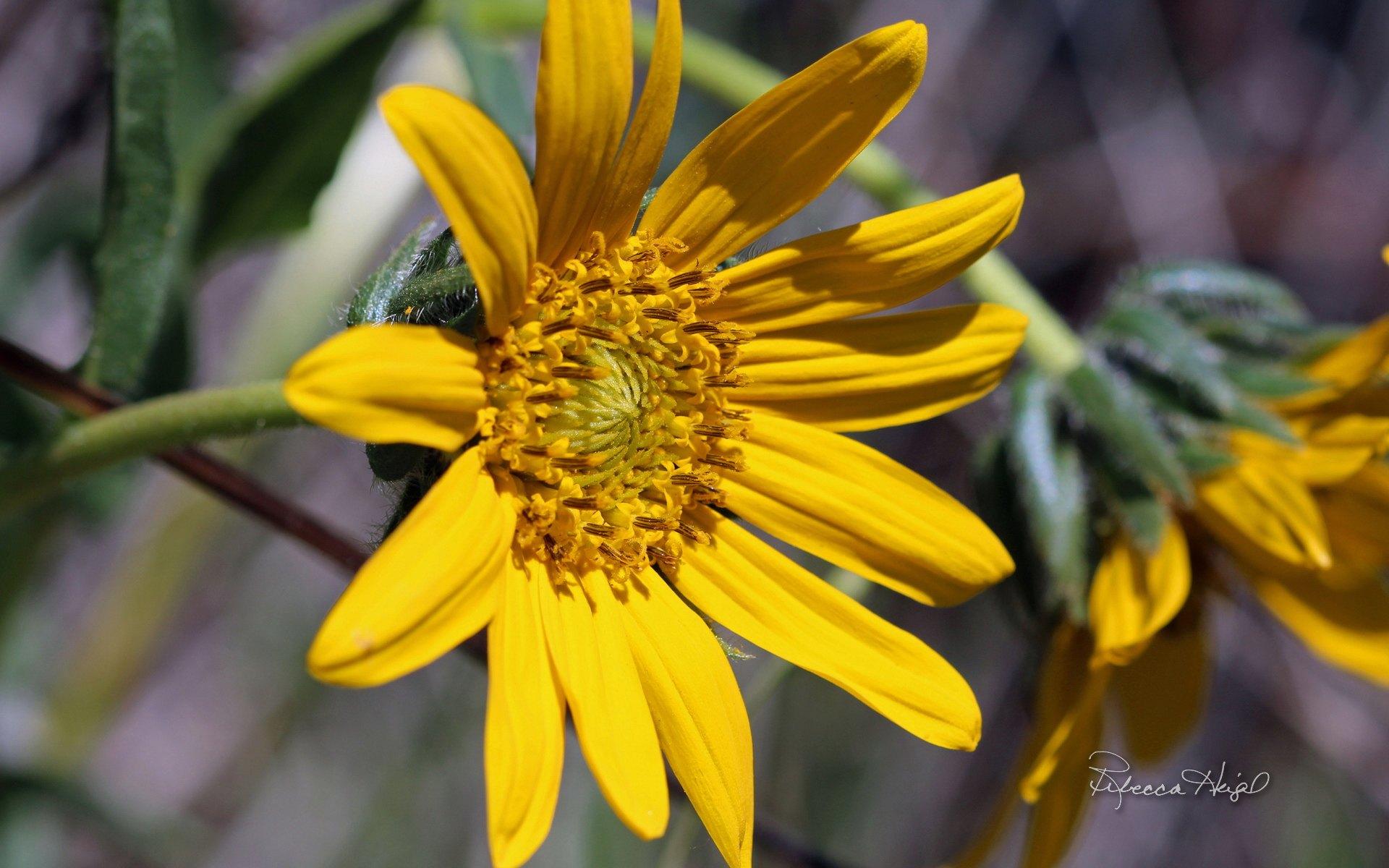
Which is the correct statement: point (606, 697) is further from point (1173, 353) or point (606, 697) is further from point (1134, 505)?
point (1173, 353)

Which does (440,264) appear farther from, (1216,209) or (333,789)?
(1216,209)

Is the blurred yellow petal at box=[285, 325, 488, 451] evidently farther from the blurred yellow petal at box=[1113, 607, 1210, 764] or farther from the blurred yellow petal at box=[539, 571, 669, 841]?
the blurred yellow petal at box=[1113, 607, 1210, 764]

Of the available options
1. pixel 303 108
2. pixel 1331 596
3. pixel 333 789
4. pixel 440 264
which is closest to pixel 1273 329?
pixel 1331 596

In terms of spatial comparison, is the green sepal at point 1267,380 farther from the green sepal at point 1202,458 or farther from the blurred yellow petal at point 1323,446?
the green sepal at point 1202,458

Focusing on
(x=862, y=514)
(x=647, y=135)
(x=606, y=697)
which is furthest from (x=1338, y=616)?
(x=647, y=135)

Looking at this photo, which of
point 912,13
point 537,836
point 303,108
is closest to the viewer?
point 537,836

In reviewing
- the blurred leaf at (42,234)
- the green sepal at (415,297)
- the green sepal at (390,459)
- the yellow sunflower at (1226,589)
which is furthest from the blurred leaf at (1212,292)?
the blurred leaf at (42,234)

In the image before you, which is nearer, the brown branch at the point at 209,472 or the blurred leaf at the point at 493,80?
the brown branch at the point at 209,472
